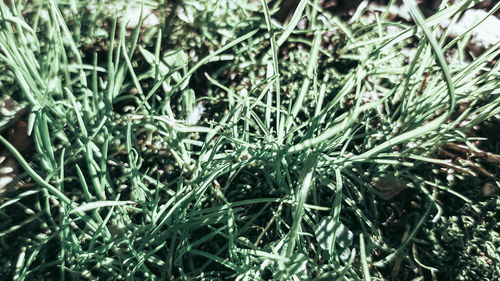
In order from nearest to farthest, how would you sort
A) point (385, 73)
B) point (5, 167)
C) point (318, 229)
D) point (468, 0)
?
point (468, 0)
point (318, 229)
point (5, 167)
point (385, 73)

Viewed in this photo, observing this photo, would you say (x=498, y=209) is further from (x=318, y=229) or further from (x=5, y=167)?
(x=5, y=167)

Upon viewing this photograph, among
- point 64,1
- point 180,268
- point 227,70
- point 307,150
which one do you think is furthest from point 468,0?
point 64,1

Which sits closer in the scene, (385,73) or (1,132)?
(1,132)

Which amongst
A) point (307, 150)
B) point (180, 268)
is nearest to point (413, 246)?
point (307, 150)

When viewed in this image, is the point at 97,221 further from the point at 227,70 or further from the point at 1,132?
the point at 227,70

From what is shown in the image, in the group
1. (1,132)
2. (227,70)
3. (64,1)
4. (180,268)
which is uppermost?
(64,1)

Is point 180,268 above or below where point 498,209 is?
below

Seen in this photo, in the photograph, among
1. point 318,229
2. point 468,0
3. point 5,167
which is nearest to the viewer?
point 468,0
